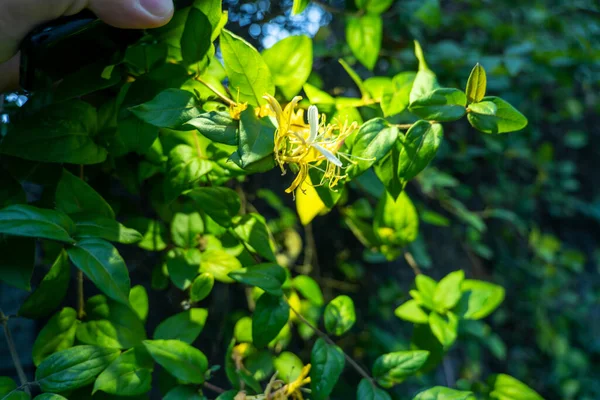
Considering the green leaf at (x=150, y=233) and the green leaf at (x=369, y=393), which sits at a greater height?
the green leaf at (x=150, y=233)

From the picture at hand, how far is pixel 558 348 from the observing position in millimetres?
1405

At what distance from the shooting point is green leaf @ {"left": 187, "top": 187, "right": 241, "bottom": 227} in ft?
1.72

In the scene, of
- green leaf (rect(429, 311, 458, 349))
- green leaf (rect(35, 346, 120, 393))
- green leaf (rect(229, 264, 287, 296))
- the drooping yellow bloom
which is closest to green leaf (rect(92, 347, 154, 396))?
green leaf (rect(35, 346, 120, 393))

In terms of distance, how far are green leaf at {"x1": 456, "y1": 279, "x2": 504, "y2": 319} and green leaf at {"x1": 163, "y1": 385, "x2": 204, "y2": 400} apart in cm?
34

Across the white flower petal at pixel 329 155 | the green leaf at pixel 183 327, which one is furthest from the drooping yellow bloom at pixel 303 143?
the green leaf at pixel 183 327

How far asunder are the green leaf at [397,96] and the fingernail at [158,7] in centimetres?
23

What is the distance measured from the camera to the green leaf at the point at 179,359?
0.49m

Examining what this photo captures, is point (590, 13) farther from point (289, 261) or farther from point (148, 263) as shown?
point (148, 263)

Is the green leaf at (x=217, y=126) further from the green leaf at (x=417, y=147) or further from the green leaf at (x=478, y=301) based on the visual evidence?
the green leaf at (x=478, y=301)

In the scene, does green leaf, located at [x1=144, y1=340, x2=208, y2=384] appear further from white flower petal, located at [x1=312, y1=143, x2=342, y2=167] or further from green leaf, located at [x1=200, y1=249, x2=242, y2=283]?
white flower petal, located at [x1=312, y1=143, x2=342, y2=167]

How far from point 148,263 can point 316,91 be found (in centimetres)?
38

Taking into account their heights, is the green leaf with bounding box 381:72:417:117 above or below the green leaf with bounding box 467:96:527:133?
below

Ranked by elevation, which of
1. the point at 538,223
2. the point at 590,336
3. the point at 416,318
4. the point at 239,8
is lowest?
the point at 590,336

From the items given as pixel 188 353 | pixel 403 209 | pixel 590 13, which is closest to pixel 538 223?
pixel 590 13
